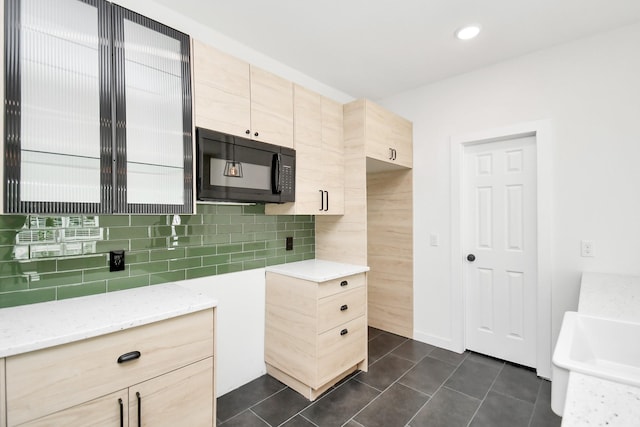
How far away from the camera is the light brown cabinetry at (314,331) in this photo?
7.08 ft

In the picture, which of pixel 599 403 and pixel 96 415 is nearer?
pixel 599 403

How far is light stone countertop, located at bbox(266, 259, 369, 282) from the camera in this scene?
2.20 meters

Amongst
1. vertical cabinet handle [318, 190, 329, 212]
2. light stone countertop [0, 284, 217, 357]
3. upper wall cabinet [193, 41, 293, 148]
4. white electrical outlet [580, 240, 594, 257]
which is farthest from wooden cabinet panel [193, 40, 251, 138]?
white electrical outlet [580, 240, 594, 257]

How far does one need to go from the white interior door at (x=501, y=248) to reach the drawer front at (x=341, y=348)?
1154mm

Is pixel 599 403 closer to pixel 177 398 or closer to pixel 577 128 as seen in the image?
pixel 177 398

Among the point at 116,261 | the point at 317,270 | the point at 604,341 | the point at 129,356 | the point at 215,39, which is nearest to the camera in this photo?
the point at 604,341

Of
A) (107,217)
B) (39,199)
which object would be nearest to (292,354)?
(107,217)

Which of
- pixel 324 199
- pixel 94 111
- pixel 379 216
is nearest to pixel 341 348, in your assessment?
pixel 324 199

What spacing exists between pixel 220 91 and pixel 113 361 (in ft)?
4.96

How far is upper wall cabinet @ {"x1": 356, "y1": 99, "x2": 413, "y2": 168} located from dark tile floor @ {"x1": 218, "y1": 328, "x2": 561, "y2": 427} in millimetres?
1835

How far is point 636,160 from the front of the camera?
210 centimetres

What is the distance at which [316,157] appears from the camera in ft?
8.16

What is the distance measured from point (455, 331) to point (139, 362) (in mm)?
2646

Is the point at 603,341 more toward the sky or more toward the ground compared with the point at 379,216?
more toward the ground
